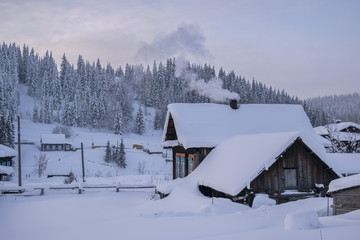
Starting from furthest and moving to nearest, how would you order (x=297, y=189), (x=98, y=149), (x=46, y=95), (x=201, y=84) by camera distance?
(x=46, y=95) < (x=98, y=149) < (x=201, y=84) < (x=297, y=189)

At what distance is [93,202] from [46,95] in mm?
120657

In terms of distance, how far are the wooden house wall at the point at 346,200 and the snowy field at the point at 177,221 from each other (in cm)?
79

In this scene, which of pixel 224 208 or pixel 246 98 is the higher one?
pixel 246 98

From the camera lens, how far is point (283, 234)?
8.49 meters

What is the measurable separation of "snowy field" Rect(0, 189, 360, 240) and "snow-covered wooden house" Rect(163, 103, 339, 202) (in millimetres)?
1655

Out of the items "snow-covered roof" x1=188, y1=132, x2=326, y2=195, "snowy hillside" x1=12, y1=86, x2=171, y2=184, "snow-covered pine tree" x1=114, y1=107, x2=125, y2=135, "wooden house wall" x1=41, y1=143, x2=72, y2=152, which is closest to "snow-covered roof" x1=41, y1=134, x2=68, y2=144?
"wooden house wall" x1=41, y1=143, x2=72, y2=152

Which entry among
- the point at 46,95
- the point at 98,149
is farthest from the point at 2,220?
the point at 46,95

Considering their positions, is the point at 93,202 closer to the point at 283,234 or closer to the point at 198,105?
the point at 198,105

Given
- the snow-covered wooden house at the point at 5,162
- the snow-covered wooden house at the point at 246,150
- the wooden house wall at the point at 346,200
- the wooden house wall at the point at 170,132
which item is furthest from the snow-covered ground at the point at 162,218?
the snow-covered wooden house at the point at 5,162

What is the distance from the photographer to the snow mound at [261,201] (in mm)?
15172

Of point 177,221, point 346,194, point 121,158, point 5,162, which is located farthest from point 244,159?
point 121,158

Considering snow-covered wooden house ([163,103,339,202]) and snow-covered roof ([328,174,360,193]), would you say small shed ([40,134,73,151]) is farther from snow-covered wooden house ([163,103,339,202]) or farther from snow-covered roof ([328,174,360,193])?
snow-covered roof ([328,174,360,193])

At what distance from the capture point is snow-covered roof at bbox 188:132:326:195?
15820 millimetres

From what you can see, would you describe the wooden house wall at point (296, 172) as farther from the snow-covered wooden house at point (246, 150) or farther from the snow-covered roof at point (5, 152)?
the snow-covered roof at point (5, 152)
